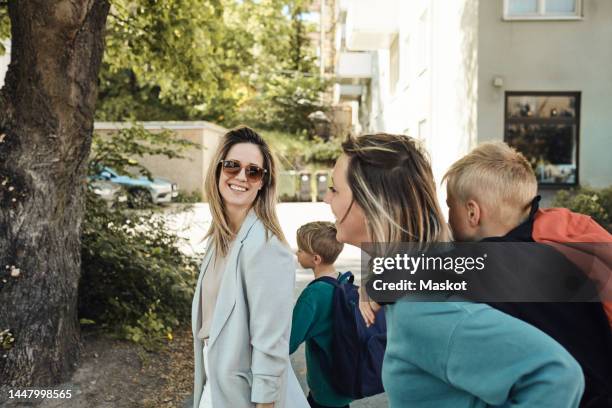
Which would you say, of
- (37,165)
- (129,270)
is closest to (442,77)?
(129,270)

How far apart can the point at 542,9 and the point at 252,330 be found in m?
13.5

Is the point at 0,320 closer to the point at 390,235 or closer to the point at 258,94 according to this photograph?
the point at 390,235

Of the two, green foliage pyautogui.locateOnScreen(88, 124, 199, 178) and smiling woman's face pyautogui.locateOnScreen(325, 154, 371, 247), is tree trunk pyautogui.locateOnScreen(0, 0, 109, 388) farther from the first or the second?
smiling woman's face pyautogui.locateOnScreen(325, 154, 371, 247)

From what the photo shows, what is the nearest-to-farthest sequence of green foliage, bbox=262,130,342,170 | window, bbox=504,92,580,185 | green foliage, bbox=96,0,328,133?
green foliage, bbox=96,0,328,133 → window, bbox=504,92,580,185 → green foliage, bbox=262,130,342,170

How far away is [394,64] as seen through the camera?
24281 mm

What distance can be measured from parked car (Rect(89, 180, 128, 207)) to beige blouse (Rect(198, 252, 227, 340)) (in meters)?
4.08

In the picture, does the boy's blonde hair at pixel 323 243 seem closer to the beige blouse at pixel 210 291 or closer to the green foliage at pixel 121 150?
the beige blouse at pixel 210 291

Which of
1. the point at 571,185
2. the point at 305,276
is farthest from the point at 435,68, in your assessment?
the point at 305,276

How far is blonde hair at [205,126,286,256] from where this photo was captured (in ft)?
8.77

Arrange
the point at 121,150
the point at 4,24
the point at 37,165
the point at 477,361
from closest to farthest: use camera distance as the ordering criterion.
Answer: the point at 477,361 < the point at 37,165 < the point at 121,150 < the point at 4,24

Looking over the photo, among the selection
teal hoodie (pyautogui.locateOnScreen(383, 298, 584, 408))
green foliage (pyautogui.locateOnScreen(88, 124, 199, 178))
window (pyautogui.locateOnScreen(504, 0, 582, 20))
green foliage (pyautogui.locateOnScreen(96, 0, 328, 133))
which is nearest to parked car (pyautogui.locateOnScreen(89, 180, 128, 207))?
green foliage (pyautogui.locateOnScreen(88, 124, 199, 178))

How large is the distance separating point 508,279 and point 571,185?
44.3ft

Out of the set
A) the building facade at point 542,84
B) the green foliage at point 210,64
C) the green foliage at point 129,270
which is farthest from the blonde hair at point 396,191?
the building facade at point 542,84

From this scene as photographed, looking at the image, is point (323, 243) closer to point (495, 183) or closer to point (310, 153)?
point (495, 183)
